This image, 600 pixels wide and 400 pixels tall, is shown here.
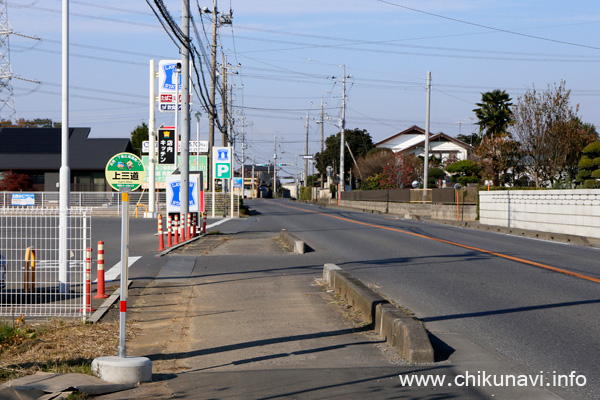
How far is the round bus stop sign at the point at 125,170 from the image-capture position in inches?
1489

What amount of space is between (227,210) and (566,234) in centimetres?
2670

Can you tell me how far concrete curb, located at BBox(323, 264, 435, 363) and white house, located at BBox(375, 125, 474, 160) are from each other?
230 ft

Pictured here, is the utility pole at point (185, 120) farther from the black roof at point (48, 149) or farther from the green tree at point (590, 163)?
the black roof at point (48, 149)

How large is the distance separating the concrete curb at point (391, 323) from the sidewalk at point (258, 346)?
5.2 inches

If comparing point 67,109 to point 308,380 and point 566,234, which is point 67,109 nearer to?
point 308,380

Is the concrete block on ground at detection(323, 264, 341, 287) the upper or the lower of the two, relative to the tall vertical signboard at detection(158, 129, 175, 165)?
lower

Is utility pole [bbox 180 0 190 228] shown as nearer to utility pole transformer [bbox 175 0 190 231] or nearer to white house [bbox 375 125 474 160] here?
utility pole transformer [bbox 175 0 190 231]

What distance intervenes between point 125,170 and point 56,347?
3255cm

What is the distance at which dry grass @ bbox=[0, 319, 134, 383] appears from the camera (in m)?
6.13

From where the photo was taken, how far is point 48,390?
532 centimetres

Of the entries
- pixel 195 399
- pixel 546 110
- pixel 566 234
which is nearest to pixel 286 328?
pixel 195 399

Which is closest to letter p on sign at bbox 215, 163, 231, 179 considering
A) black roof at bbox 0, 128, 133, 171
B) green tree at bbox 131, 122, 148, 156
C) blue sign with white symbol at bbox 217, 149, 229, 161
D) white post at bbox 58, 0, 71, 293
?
blue sign with white symbol at bbox 217, 149, 229, 161

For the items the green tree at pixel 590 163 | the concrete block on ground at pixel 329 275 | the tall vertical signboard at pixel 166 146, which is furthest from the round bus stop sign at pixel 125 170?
the concrete block on ground at pixel 329 275

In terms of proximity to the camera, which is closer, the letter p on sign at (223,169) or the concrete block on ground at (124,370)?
the concrete block on ground at (124,370)
